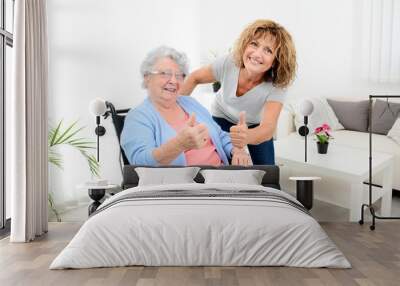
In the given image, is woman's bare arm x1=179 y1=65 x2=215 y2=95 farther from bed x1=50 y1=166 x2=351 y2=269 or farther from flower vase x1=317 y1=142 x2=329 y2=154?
bed x1=50 y1=166 x2=351 y2=269

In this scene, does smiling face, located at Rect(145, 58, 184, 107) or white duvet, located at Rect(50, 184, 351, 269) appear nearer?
white duvet, located at Rect(50, 184, 351, 269)

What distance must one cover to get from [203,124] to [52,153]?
165 cm

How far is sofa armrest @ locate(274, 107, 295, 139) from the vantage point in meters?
6.13

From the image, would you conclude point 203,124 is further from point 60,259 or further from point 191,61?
point 60,259

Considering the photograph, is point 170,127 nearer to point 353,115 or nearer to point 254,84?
point 254,84

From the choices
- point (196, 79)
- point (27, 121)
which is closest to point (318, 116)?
point (196, 79)

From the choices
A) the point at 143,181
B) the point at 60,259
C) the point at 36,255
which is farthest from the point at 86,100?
the point at 60,259

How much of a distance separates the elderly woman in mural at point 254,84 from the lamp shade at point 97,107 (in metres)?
0.84

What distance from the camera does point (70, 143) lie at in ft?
20.2

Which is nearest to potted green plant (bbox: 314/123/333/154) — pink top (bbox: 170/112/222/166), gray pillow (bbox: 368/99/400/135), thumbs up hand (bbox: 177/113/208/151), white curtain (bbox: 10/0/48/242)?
gray pillow (bbox: 368/99/400/135)

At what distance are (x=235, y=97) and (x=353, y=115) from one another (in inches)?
50.6

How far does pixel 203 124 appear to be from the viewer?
6086 mm

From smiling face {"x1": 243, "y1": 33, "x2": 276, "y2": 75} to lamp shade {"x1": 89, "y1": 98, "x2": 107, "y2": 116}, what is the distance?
5.07 feet

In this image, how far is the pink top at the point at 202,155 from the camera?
6.01 meters
